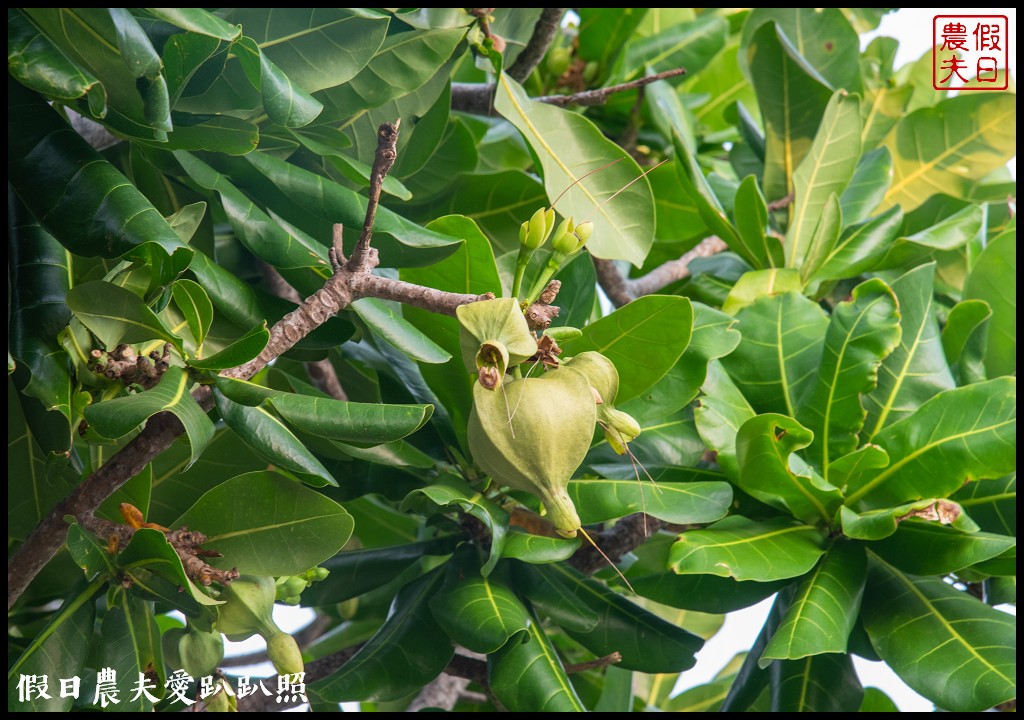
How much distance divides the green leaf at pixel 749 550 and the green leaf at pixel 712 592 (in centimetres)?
4

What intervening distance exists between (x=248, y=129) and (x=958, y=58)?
0.95 m

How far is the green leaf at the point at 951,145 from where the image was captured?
1241mm

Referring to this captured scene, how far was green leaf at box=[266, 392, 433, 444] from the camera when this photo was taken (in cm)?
61

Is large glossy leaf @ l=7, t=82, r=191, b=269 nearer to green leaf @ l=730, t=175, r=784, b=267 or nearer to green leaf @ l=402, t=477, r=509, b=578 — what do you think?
green leaf @ l=402, t=477, r=509, b=578

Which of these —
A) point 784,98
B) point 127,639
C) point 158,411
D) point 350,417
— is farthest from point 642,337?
point 784,98

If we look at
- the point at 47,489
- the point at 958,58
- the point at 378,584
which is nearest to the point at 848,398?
the point at 378,584

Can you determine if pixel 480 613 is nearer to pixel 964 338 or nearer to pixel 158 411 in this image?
pixel 158 411

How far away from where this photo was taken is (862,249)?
3.61 ft

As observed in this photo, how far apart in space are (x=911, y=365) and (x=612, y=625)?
1.35 ft

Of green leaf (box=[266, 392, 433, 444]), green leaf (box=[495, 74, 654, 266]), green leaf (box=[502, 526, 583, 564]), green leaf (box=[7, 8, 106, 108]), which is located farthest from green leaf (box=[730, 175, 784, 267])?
green leaf (box=[7, 8, 106, 108])

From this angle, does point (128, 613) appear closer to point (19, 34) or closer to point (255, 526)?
point (255, 526)

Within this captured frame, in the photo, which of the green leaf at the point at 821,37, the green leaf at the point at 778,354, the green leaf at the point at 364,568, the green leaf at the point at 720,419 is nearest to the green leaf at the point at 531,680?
the green leaf at the point at 364,568

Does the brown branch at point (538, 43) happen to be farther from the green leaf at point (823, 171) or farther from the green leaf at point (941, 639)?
the green leaf at point (941, 639)

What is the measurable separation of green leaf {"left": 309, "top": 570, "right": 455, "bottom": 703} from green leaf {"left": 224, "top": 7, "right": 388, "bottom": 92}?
45 centimetres
